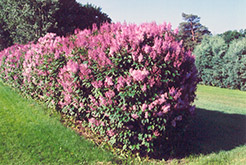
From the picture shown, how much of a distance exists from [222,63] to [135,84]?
17962 mm

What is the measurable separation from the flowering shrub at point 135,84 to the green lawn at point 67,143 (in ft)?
1.76

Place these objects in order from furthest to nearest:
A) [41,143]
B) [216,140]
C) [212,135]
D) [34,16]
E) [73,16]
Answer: [73,16], [34,16], [212,135], [216,140], [41,143]

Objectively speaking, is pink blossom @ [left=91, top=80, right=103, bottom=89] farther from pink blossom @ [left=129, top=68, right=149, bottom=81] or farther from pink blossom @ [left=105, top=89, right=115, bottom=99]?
pink blossom @ [left=129, top=68, right=149, bottom=81]

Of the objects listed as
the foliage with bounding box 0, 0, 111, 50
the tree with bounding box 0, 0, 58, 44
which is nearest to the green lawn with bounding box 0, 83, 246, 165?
the foliage with bounding box 0, 0, 111, 50

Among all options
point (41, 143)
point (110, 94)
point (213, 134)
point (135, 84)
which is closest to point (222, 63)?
point (213, 134)

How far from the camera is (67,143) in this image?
4.73m

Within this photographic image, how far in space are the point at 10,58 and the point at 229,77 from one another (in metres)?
16.5

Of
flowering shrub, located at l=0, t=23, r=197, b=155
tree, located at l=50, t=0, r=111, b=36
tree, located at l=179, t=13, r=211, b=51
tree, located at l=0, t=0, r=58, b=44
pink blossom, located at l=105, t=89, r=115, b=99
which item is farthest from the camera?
tree, located at l=179, t=13, r=211, b=51

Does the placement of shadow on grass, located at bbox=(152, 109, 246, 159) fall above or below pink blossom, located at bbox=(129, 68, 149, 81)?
below

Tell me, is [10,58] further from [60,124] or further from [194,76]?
[194,76]

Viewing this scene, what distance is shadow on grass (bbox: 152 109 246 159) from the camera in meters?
4.79

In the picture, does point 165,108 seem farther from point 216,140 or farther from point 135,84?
point 216,140

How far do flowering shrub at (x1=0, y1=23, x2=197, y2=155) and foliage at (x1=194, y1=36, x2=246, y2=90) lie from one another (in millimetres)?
15521

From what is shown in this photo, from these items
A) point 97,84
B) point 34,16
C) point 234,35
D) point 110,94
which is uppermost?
point 234,35
